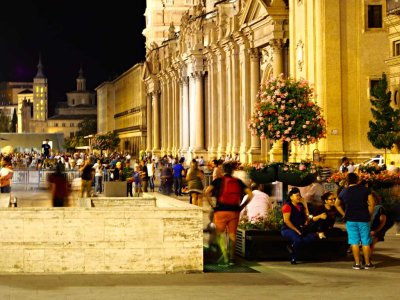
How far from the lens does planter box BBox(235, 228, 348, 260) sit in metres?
18.5

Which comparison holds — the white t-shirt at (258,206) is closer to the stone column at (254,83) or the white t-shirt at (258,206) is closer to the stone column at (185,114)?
the stone column at (254,83)

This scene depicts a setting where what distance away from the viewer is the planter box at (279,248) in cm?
1850

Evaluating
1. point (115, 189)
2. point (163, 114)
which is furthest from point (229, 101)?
point (163, 114)

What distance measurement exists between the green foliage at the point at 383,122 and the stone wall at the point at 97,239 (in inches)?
937

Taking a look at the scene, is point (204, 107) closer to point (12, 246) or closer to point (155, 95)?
point (155, 95)

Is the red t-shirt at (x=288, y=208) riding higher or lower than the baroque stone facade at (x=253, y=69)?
lower

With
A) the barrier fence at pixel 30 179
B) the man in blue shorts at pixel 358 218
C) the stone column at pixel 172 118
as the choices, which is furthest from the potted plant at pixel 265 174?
the stone column at pixel 172 118

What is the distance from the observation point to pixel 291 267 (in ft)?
57.4

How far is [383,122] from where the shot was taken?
130 feet

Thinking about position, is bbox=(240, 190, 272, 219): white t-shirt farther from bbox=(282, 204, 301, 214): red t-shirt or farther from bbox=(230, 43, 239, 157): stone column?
bbox=(230, 43, 239, 157): stone column

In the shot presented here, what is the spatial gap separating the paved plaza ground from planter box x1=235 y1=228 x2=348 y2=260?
1.13 meters

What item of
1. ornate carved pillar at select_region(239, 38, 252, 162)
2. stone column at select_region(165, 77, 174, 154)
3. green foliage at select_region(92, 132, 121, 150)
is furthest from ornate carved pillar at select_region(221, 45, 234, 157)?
green foliage at select_region(92, 132, 121, 150)

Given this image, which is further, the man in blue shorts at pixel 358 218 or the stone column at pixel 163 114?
the stone column at pixel 163 114

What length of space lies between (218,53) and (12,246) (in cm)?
5348
